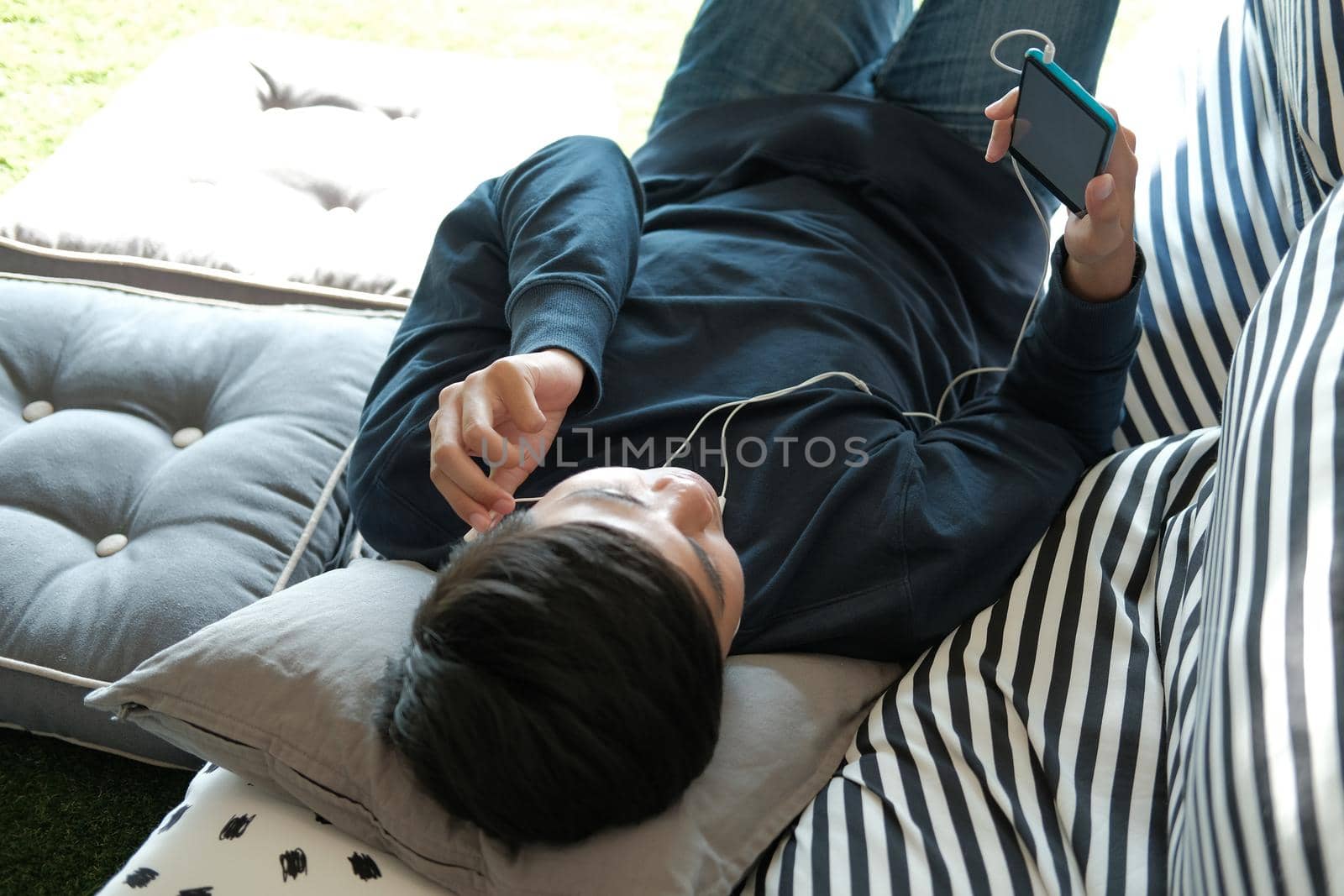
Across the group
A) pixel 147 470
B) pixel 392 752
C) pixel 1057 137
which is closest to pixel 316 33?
pixel 147 470

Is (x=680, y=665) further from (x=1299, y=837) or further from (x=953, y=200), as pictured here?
(x=953, y=200)

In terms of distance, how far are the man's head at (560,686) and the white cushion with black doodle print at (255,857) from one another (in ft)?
0.33

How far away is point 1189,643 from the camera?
824 millimetres

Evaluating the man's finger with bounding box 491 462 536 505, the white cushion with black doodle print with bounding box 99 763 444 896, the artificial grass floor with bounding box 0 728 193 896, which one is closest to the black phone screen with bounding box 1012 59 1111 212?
the man's finger with bounding box 491 462 536 505

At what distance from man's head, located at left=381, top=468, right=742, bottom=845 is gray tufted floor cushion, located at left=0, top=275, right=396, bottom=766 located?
0.43 meters

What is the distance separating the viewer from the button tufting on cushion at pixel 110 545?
3.88ft

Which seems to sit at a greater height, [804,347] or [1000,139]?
[1000,139]

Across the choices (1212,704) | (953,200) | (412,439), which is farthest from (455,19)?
(1212,704)

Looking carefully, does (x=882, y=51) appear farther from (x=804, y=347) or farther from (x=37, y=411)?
(x=37, y=411)

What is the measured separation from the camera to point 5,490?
122 centimetres

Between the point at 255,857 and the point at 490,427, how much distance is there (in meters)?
0.39

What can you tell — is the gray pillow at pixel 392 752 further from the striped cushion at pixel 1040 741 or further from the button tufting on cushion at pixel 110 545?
the button tufting on cushion at pixel 110 545

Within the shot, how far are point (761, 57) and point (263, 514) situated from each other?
884 mm

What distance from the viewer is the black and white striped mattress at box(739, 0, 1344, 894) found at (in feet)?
2.02
